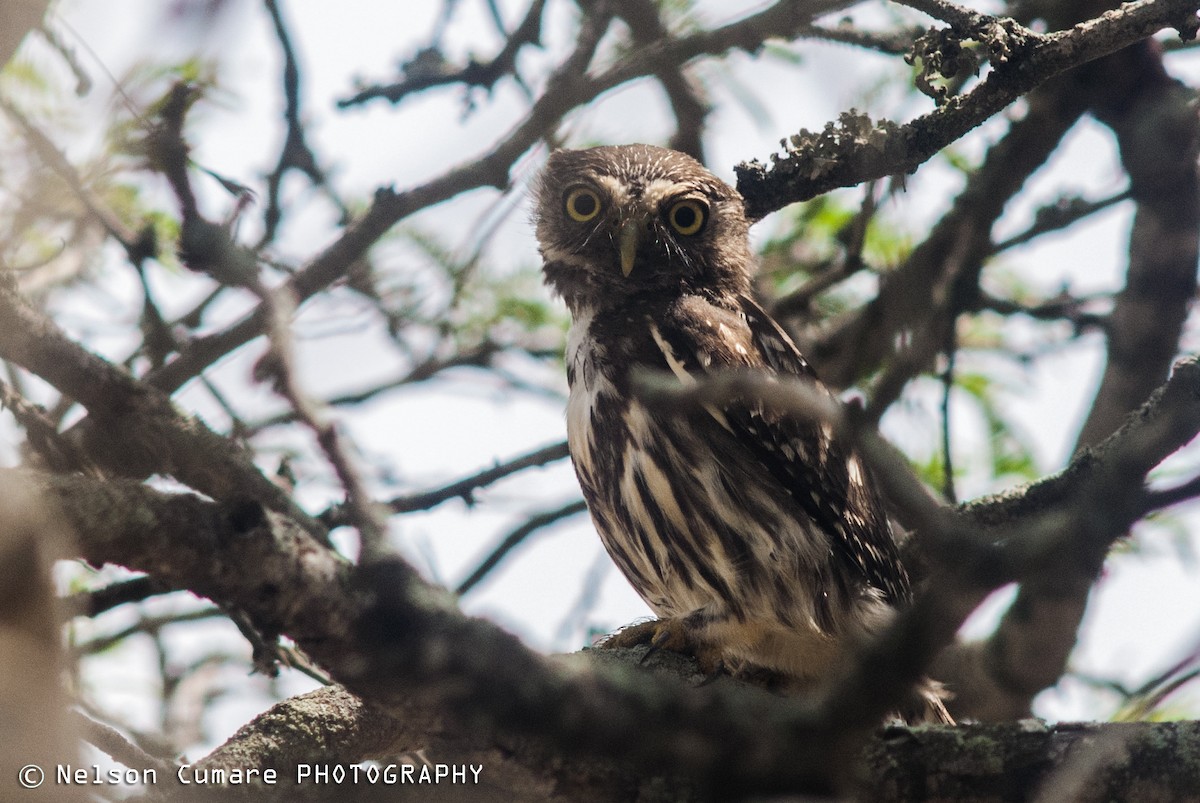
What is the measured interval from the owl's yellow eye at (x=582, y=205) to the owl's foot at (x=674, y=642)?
166 centimetres

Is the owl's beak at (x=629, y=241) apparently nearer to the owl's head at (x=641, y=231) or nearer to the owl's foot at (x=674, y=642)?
the owl's head at (x=641, y=231)

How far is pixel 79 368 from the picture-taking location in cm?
177

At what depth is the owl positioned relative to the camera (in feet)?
11.1

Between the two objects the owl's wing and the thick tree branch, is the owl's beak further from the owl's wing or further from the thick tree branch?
the thick tree branch

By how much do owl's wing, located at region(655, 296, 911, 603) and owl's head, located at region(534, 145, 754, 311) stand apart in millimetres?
294

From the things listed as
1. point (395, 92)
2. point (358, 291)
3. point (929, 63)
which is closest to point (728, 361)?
point (929, 63)

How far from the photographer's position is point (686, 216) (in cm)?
423

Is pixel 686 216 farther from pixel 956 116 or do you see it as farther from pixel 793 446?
pixel 956 116

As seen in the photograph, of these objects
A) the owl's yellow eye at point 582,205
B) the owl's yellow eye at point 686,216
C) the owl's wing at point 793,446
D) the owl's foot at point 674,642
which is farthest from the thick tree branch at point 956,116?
the owl's foot at point 674,642

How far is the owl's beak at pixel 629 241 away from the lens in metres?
3.95

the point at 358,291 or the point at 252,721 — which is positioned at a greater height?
the point at 358,291

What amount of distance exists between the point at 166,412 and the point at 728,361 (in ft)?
7.27

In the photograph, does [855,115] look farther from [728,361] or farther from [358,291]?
[358,291]

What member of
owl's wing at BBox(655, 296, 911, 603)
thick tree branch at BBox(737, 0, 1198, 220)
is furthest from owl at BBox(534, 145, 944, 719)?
thick tree branch at BBox(737, 0, 1198, 220)
